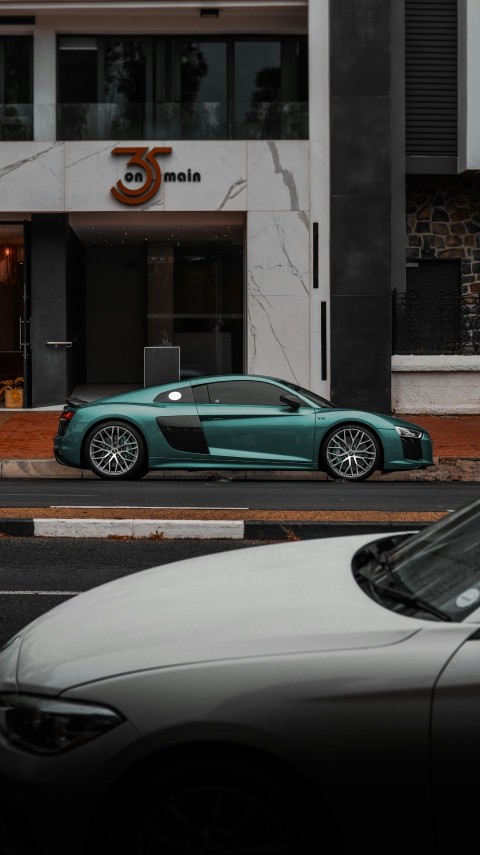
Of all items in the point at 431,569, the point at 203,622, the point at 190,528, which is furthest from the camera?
the point at 190,528

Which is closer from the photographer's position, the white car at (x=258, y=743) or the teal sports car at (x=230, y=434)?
the white car at (x=258, y=743)

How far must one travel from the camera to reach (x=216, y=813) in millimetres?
2967

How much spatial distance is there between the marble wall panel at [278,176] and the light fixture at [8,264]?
194 inches

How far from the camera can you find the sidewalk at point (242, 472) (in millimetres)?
15539

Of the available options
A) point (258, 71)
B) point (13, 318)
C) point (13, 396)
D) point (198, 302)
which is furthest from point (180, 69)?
point (13, 396)

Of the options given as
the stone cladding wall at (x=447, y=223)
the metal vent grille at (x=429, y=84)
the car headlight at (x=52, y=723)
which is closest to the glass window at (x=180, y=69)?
the metal vent grille at (x=429, y=84)

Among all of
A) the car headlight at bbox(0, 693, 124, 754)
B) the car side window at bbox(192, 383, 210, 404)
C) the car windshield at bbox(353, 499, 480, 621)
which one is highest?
the car side window at bbox(192, 383, 210, 404)

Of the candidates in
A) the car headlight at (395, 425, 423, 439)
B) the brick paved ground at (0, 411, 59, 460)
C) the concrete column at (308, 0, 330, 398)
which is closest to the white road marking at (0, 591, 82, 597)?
the car headlight at (395, 425, 423, 439)

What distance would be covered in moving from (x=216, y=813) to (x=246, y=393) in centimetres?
1181

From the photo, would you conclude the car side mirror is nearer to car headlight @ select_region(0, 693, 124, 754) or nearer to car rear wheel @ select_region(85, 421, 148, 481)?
car rear wheel @ select_region(85, 421, 148, 481)

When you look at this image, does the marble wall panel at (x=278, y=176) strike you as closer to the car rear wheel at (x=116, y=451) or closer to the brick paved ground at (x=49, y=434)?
the brick paved ground at (x=49, y=434)

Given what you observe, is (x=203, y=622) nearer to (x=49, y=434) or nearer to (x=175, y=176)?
(x=49, y=434)

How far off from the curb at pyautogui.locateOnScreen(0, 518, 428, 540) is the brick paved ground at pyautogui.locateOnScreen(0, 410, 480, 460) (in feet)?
21.2

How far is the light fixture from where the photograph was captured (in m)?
24.4
